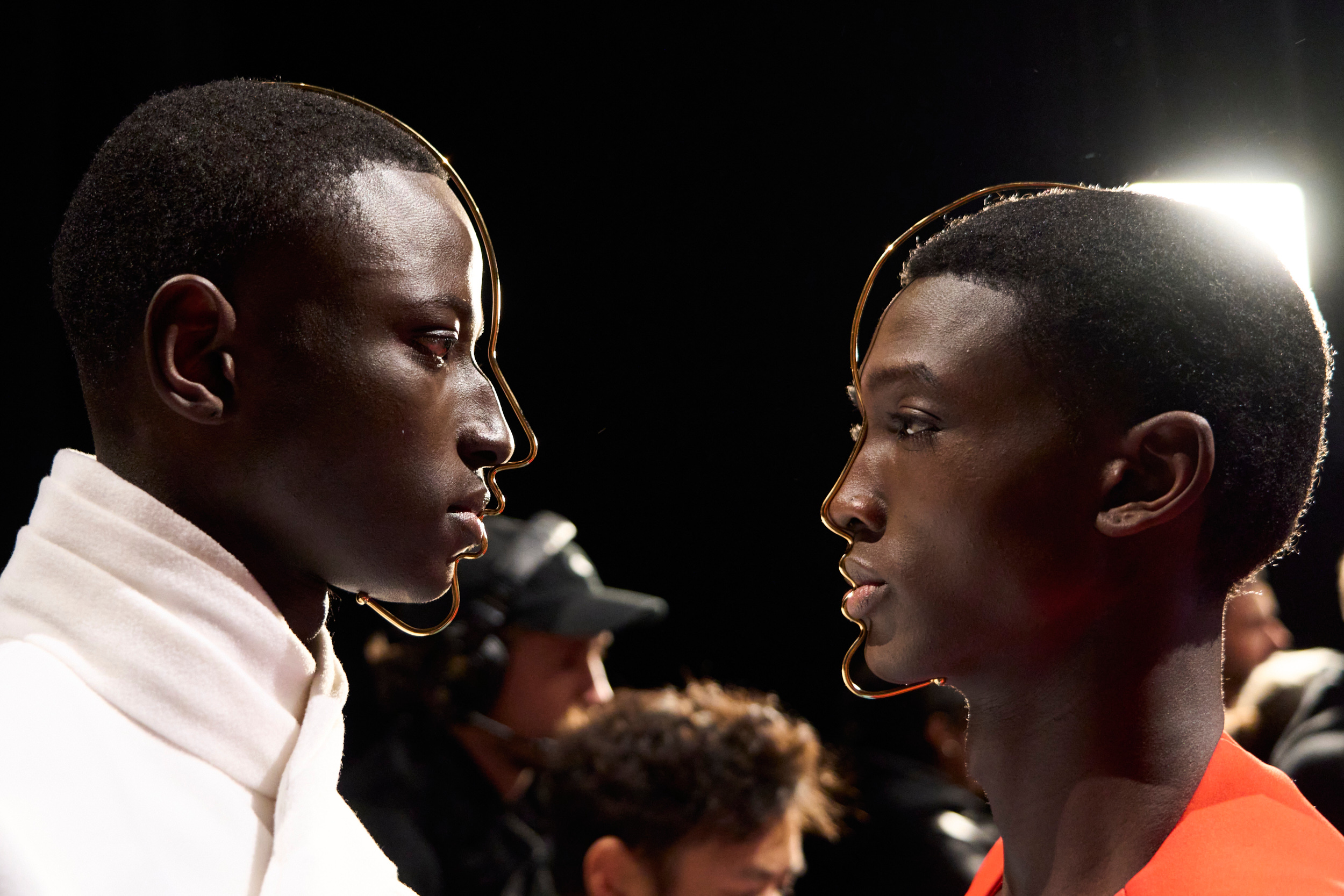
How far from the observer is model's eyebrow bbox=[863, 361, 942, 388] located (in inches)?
54.5

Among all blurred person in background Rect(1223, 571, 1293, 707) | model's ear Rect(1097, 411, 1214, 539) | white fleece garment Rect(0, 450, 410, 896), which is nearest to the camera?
white fleece garment Rect(0, 450, 410, 896)

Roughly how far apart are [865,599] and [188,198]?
821mm

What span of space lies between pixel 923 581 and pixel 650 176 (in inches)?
90.6

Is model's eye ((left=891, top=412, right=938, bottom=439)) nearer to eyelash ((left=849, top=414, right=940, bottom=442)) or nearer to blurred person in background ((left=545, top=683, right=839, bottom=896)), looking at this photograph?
eyelash ((left=849, top=414, right=940, bottom=442))

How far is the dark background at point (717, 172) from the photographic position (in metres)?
2.94

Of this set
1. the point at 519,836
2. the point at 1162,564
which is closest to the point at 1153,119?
the point at 1162,564

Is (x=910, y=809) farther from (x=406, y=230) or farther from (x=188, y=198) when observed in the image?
(x=188, y=198)

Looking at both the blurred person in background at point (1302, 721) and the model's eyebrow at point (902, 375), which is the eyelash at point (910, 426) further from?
the blurred person in background at point (1302, 721)

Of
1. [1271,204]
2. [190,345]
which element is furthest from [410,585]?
[1271,204]

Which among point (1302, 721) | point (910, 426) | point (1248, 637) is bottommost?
point (1248, 637)

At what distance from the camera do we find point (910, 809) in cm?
342

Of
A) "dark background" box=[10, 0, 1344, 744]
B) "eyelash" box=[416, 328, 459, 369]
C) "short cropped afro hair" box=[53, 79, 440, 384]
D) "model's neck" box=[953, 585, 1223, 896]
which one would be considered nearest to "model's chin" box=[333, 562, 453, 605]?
"eyelash" box=[416, 328, 459, 369]

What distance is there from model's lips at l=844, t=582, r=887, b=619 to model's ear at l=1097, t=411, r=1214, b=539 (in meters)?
0.24

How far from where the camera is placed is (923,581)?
1.37 metres
